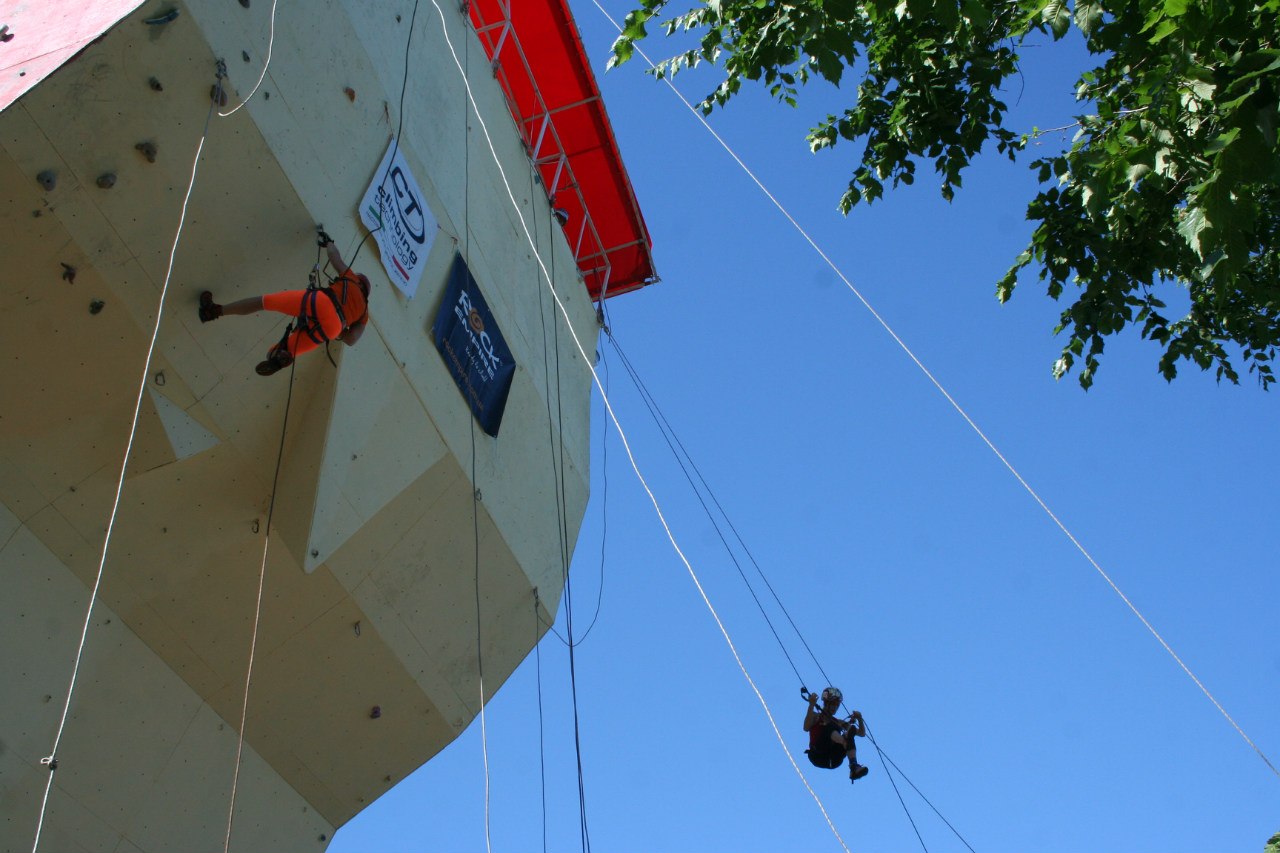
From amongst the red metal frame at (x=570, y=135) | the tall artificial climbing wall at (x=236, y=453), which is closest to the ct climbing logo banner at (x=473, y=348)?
the tall artificial climbing wall at (x=236, y=453)

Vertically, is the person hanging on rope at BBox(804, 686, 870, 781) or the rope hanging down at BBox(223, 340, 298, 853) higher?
the rope hanging down at BBox(223, 340, 298, 853)

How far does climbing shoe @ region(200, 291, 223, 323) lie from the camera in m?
6.36

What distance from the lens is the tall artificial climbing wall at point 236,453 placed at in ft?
19.4

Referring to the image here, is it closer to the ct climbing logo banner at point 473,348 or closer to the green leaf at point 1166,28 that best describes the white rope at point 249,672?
the ct climbing logo banner at point 473,348

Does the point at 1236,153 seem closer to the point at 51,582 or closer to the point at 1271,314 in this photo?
the point at 1271,314

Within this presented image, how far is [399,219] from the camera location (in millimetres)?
7828

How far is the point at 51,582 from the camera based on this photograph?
657 centimetres

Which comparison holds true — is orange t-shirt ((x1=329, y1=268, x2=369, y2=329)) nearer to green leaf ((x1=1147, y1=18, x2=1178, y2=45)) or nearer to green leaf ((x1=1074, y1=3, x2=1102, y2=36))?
green leaf ((x1=1074, y1=3, x2=1102, y2=36))

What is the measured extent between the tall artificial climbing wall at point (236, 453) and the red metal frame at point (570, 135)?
154 cm

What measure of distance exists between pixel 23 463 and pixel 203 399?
0.96 meters

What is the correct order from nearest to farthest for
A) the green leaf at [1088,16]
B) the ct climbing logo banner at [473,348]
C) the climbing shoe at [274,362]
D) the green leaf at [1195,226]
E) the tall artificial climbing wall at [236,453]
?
the green leaf at [1195,226]
the green leaf at [1088,16]
the tall artificial climbing wall at [236,453]
the climbing shoe at [274,362]
the ct climbing logo banner at [473,348]

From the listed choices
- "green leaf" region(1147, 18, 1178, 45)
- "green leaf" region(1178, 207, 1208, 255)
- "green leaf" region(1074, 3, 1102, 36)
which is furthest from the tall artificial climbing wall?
"green leaf" region(1178, 207, 1208, 255)

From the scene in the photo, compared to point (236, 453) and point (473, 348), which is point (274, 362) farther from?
point (473, 348)

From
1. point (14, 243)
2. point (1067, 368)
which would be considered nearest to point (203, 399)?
point (14, 243)
